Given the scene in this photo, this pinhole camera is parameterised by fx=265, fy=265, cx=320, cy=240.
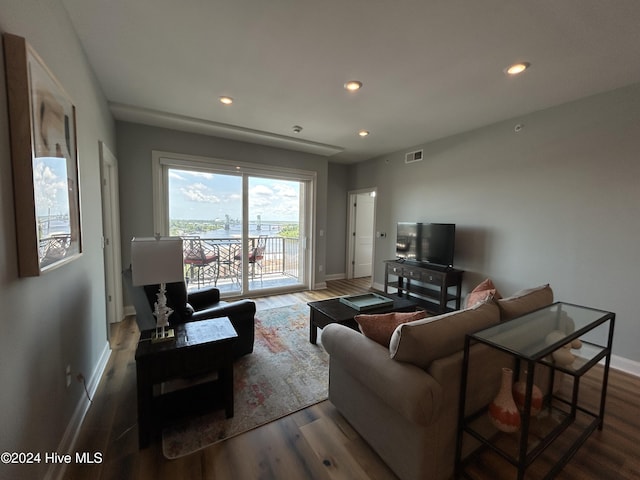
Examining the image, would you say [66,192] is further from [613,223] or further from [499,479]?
[613,223]

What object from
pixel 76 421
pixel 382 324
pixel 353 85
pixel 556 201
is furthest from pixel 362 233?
pixel 76 421

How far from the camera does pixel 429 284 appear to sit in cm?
418

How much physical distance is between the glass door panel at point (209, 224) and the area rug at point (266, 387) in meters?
1.63

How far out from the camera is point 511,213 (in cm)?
331

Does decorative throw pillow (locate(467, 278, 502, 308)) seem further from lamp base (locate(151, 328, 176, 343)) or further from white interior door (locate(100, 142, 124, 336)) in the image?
white interior door (locate(100, 142, 124, 336))

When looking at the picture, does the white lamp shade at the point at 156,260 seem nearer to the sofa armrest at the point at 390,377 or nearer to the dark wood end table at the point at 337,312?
the sofa armrest at the point at 390,377

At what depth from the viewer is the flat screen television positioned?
3.77 m

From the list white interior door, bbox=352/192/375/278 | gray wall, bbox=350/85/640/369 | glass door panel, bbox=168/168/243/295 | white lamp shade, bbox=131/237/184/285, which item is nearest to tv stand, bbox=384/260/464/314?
gray wall, bbox=350/85/640/369

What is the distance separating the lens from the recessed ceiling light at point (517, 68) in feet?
7.03

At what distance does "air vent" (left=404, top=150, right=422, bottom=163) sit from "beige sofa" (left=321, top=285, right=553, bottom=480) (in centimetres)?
337

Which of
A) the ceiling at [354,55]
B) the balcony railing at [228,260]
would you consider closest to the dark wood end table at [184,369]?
the ceiling at [354,55]

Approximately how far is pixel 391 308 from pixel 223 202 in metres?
3.03

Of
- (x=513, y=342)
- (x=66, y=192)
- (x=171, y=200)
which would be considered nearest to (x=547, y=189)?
(x=513, y=342)

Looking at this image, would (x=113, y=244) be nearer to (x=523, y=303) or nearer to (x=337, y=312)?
(x=337, y=312)
